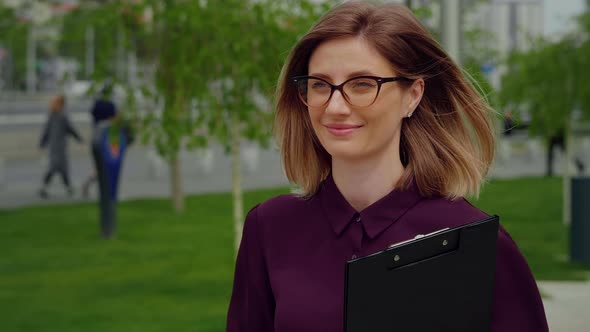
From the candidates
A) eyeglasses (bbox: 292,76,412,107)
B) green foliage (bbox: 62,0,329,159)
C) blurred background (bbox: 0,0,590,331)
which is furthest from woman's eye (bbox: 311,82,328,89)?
green foliage (bbox: 62,0,329,159)

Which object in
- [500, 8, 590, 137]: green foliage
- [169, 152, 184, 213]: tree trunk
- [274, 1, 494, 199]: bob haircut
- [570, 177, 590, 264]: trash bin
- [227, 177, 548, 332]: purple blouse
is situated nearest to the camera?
[227, 177, 548, 332]: purple blouse

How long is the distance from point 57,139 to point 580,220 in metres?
9.56

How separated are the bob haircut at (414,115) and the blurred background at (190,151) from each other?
1.43ft

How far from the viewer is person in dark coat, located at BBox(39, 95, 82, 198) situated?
1734 centimetres

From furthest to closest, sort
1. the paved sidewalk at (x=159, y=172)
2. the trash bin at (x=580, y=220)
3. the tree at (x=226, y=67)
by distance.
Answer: the paved sidewalk at (x=159, y=172) < the trash bin at (x=580, y=220) < the tree at (x=226, y=67)

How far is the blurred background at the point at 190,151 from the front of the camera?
879 cm

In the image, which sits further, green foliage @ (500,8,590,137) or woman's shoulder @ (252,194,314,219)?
green foliage @ (500,8,590,137)

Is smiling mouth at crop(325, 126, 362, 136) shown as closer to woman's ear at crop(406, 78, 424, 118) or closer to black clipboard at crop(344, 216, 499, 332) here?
woman's ear at crop(406, 78, 424, 118)

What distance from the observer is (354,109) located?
2223 millimetres

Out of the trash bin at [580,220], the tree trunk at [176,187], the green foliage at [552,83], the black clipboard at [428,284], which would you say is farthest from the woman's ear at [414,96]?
the tree trunk at [176,187]

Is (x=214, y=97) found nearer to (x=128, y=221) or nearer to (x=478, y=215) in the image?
(x=128, y=221)

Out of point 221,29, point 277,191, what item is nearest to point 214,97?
point 221,29

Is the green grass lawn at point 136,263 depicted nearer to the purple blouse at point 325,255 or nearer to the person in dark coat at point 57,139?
the person in dark coat at point 57,139

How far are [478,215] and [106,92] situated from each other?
8933mm
